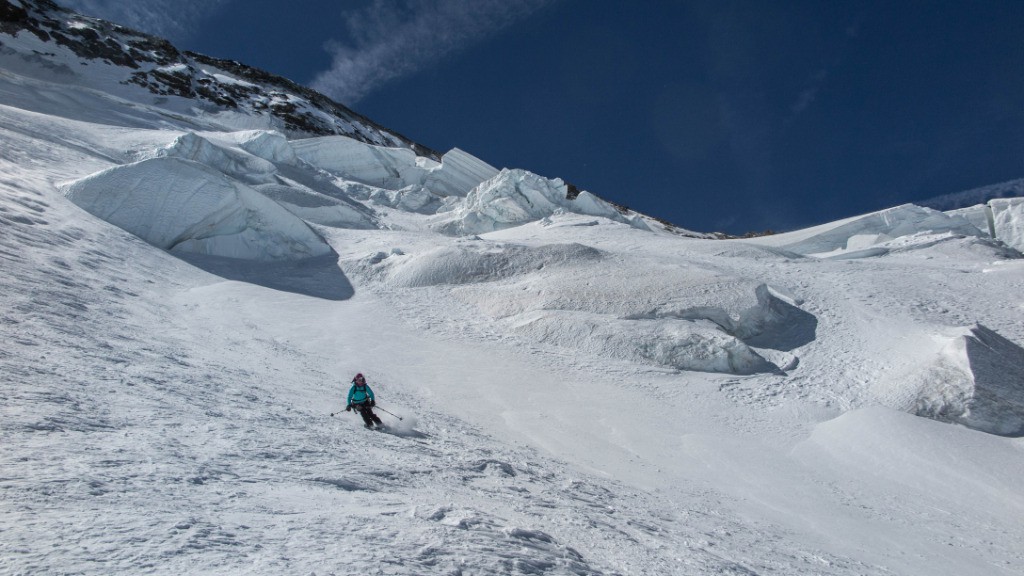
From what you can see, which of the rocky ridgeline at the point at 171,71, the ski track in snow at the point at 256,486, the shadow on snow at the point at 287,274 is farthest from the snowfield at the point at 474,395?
the rocky ridgeline at the point at 171,71

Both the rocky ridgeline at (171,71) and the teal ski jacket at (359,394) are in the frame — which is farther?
the rocky ridgeline at (171,71)

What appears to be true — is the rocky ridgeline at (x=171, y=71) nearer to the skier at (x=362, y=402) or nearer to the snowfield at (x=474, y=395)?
the snowfield at (x=474, y=395)

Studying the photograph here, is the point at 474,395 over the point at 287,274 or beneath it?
beneath

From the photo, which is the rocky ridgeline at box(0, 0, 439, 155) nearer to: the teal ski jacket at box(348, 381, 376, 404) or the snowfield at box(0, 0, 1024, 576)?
the snowfield at box(0, 0, 1024, 576)

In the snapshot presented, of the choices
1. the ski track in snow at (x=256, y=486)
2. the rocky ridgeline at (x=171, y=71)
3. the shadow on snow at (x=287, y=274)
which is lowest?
the ski track in snow at (x=256, y=486)

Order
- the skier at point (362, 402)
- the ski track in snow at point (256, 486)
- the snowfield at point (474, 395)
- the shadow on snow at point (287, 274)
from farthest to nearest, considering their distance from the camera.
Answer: the shadow on snow at point (287, 274) < the skier at point (362, 402) < the snowfield at point (474, 395) < the ski track in snow at point (256, 486)

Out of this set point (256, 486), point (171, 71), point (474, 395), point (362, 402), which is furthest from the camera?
point (171, 71)

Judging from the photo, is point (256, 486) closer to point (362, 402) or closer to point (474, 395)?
point (362, 402)

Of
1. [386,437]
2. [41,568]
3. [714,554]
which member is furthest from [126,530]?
[714,554]

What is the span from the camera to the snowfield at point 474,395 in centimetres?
454

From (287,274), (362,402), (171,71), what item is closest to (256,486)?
(362,402)

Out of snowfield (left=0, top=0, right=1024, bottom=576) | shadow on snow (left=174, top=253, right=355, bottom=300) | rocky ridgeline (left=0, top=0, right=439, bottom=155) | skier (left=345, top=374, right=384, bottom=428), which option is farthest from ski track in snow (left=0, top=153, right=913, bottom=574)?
rocky ridgeline (left=0, top=0, right=439, bottom=155)

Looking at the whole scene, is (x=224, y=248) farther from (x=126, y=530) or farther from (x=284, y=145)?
(x=284, y=145)

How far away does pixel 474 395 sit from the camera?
12672 millimetres
